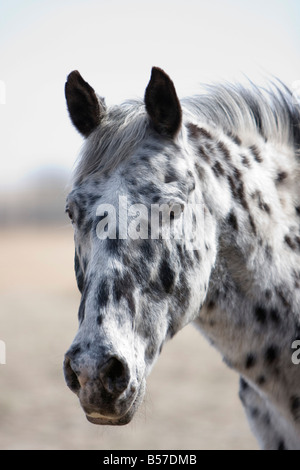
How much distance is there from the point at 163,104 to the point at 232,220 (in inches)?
26.8

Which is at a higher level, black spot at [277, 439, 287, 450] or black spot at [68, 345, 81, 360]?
black spot at [68, 345, 81, 360]

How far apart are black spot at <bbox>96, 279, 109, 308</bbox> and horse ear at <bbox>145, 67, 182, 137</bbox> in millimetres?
878

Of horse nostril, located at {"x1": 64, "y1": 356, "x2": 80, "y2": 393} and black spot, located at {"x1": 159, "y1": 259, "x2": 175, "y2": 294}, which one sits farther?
black spot, located at {"x1": 159, "y1": 259, "x2": 175, "y2": 294}

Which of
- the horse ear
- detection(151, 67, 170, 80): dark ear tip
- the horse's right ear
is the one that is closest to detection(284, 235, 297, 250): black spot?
the horse ear

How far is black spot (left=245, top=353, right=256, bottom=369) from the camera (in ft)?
10.2

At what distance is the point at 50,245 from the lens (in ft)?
113

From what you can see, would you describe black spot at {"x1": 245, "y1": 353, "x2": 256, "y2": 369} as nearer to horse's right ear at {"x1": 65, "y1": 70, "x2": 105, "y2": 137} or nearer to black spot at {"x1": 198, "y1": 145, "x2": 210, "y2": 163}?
black spot at {"x1": 198, "y1": 145, "x2": 210, "y2": 163}

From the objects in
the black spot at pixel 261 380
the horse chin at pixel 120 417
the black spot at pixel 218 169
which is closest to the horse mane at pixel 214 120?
the black spot at pixel 218 169

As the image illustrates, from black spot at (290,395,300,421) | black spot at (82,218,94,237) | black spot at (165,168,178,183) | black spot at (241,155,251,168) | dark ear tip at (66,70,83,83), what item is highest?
dark ear tip at (66,70,83,83)
